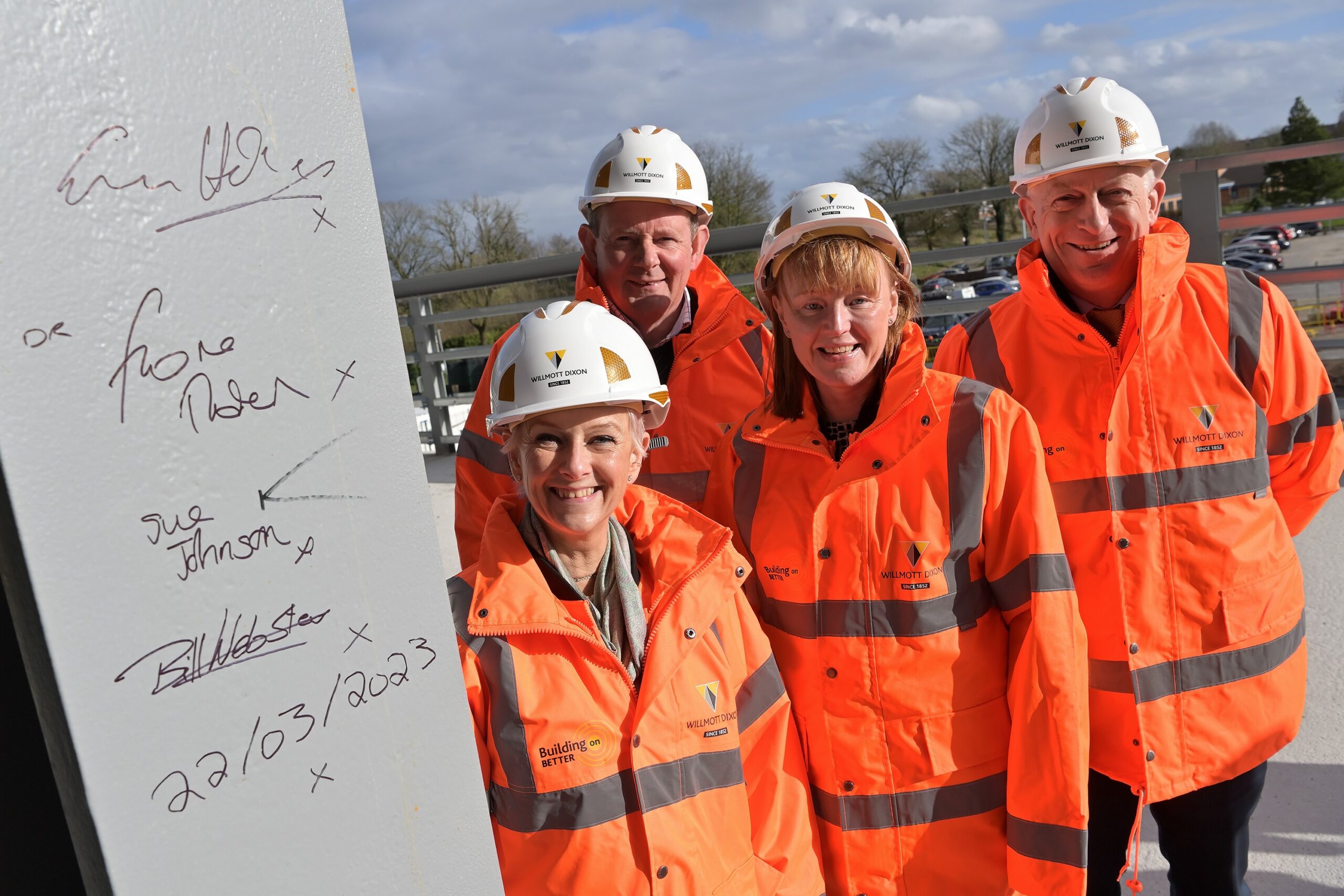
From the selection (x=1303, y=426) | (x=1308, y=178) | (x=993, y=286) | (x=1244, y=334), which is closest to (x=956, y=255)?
(x=993, y=286)

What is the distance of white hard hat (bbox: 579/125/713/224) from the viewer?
2740mm

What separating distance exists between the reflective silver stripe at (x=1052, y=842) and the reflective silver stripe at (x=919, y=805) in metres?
0.08

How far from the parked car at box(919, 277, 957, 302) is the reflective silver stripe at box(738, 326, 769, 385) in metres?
4.14

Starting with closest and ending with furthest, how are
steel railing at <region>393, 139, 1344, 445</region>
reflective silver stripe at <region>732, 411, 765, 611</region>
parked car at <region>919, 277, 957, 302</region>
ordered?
reflective silver stripe at <region>732, 411, 765, 611</region>
steel railing at <region>393, 139, 1344, 445</region>
parked car at <region>919, 277, 957, 302</region>

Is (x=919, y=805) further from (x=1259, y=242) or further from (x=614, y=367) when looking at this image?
(x=1259, y=242)

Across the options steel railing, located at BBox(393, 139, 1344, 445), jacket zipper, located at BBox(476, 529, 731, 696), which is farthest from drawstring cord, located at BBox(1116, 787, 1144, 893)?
steel railing, located at BBox(393, 139, 1344, 445)

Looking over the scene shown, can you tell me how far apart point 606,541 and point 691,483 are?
2.55ft

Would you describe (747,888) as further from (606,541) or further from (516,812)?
(606,541)

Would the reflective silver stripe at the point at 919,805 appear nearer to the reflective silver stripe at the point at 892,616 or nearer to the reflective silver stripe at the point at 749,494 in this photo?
the reflective silver stripe at the point at 892,616

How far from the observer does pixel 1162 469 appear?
221 cm

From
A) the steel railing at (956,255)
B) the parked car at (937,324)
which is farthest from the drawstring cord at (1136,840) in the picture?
the parked car at (937,324)

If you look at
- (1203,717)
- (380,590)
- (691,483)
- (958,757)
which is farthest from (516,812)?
(1203,717)

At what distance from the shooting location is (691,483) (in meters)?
2.74

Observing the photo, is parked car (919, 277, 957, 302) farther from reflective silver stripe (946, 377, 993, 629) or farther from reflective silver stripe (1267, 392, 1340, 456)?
reflective silver stripe (946, 377, 993, 629)
